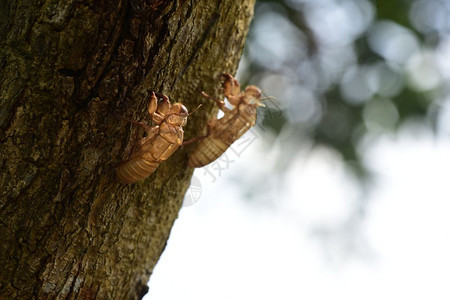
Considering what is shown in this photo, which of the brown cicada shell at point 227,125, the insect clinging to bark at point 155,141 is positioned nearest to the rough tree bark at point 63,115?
the insect clinging to bark at point 155,141

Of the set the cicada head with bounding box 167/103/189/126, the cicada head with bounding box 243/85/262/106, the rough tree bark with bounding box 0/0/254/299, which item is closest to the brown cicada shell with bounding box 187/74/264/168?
the cicada head with bounding box 243/85/262/106

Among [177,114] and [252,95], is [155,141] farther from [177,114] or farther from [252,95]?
[252,95]

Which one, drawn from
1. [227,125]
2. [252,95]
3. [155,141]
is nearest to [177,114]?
[155,141]

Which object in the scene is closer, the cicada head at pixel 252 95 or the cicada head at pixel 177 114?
the cicada head at pixel 177 114

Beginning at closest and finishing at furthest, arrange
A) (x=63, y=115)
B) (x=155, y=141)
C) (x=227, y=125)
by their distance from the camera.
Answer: (x=63, y=115), (x=155, y=141), (x=227, y=125)

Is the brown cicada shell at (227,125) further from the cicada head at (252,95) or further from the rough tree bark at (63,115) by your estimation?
the rough tree bark at (63,115)

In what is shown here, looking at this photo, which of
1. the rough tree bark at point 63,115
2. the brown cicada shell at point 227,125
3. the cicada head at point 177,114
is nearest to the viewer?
the rough tree bark at point 63,115

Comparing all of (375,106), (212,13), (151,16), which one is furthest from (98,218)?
(375,106)

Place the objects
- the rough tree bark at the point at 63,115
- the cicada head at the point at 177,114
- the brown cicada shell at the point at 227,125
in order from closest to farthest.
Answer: the rough tree bark at the point at 63,115 → the cicada head at the point at 177,114 → the brown cicada shell at the point at 227,125
